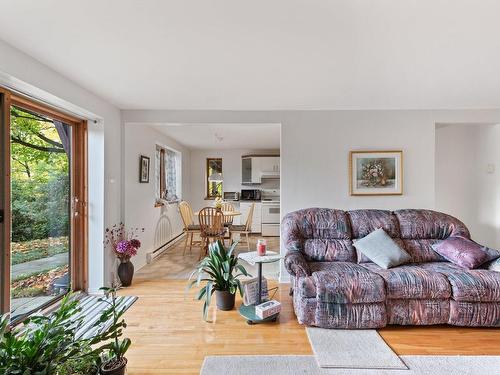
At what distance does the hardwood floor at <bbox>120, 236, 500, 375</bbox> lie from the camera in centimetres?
196

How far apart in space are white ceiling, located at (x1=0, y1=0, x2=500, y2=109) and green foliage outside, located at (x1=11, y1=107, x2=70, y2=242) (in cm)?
62

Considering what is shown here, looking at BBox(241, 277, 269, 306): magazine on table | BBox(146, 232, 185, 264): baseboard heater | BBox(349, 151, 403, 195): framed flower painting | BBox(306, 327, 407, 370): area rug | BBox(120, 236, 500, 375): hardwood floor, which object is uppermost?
BBox(349, 151, 403, 195): framed flower painting

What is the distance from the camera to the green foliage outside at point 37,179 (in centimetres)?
225

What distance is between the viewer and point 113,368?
4.67 feet

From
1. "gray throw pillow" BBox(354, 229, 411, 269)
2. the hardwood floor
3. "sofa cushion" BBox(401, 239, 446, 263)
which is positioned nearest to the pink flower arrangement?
the hardwood floor

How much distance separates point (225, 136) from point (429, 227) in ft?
12.2

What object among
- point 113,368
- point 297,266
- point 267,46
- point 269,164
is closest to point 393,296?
point 297,266

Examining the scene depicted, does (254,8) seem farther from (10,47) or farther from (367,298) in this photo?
(367,298)

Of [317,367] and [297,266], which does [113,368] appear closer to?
[317,367]

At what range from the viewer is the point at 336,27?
1682 mm

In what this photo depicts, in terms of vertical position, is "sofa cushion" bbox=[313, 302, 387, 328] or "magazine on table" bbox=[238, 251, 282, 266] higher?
"magazine on table" bbox=[238, 251, 282, 266]

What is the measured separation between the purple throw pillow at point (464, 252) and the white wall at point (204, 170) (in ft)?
15.3

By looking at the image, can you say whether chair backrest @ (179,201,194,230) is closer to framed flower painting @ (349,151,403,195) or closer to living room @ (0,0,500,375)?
living room @ (0,0,500,375)

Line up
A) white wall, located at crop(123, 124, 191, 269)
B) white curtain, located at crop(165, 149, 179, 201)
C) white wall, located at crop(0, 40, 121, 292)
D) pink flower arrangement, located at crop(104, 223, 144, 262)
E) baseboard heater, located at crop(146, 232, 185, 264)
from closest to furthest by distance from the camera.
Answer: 1. white wall, located at crop(0, 40, 121, 292)
2. pink flower arrangement, located at crop(104, 223, 144, 262)
3. white wall, located at crop(123, 124, 191, 269)
4. baseboard heater, located at crop(146, 232, 185, 264)
5. white curtain, located at crop(165, 149, 179, 201)
